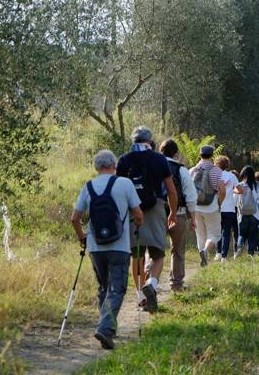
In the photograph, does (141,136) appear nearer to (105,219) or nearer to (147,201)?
(147,201)

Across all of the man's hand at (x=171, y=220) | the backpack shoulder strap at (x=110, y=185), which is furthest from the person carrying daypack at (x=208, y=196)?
the backpack shoulder strap at (x=110, y=185)

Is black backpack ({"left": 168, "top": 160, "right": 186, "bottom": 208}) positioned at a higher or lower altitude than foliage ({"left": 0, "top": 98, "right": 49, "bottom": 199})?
lower

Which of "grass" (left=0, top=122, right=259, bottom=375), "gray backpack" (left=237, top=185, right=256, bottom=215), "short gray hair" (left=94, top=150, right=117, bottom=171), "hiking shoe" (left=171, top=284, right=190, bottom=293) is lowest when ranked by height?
"hiking shoe" (left=171, top=284, right=190, bottom=293)

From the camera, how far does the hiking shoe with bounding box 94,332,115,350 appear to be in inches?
275

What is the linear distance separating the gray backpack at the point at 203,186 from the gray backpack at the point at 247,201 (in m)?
2.88

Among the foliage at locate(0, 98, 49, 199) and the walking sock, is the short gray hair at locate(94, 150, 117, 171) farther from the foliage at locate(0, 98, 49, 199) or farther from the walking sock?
the foliage at locate(0, 98, 49, 199)

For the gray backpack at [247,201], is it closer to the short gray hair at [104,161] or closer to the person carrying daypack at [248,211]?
the person carrying daypack at [248,211]

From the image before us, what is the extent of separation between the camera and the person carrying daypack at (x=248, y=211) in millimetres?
14703

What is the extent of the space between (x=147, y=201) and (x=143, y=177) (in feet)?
0.92

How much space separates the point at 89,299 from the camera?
9.78m

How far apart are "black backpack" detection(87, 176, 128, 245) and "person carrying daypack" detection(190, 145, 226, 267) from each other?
4.66 meters

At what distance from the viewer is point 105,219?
7242 millimetres

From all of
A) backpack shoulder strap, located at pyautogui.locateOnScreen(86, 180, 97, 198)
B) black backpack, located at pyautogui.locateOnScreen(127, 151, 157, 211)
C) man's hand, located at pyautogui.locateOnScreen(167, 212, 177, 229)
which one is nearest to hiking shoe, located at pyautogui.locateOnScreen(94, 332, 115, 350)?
backpack shoulder strap, located at pyautogui.locateOnScreen(86, 180, 97, 198)

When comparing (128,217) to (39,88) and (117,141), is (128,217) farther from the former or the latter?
(117,141)
